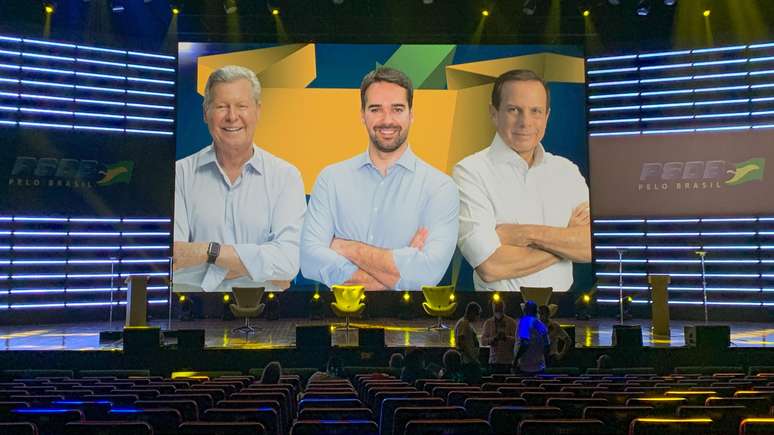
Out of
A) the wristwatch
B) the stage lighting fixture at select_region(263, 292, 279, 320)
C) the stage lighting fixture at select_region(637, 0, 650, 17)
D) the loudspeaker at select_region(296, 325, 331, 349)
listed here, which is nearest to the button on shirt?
the stage lighting fixture at select_region(637, 0, 650, 17)

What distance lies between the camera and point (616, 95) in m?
15.7

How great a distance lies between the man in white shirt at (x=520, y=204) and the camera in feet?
48.2

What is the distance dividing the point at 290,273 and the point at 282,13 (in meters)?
5.83

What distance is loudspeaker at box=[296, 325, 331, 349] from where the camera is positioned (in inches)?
353

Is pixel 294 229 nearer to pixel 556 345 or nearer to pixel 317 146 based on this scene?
pixel 317 146

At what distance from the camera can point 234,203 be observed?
14.5m

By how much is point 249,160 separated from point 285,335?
4.62 metres

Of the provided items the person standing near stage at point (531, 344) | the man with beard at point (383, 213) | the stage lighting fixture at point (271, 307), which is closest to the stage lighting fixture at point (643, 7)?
the man with beard at point (383, 213)

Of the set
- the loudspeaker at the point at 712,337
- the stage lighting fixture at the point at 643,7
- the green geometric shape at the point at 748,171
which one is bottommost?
the loudspeaker at the point at 712,337

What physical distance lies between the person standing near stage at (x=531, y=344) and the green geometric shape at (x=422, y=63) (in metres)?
9.47

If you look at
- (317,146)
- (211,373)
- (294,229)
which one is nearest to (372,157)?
(317,146)

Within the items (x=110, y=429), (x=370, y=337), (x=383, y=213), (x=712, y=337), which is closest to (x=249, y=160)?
(x=383, y=213)

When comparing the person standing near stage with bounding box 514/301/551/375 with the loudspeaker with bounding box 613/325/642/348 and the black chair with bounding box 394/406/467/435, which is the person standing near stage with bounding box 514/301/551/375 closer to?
the loudspeaker with bounding box 613/325/642/348

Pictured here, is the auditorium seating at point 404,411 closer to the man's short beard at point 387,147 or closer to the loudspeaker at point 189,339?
the loudspeaker at point 189,339
